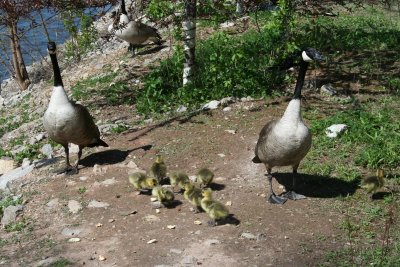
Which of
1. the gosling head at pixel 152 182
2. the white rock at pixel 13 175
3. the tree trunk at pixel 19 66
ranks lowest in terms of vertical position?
the tree trunk at pixel 19 66

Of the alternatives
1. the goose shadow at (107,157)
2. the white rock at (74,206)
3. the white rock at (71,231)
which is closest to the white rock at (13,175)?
the goose shadow at (107,157)

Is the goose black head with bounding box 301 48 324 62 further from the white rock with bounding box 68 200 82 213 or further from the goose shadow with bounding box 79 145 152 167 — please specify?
the white rock with bounding box 68 200 82 213

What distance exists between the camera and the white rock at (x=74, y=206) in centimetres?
791

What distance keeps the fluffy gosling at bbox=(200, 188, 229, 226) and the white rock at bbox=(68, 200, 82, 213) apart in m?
1.90

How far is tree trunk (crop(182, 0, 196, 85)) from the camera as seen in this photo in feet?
37.1

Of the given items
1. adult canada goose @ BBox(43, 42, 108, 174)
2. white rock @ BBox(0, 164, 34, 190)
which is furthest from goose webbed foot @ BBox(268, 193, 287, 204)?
white rock @ BBox(0, 164, 34, 190)

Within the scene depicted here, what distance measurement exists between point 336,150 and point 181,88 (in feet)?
12.7

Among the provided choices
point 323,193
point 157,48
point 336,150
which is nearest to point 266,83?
point 336,150

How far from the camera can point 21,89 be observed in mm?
17328

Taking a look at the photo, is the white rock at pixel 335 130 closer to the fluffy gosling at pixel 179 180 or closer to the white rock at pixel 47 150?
the fluffy gosling at pixel 179 180

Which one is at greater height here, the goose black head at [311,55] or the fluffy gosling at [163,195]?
the goose black head at [311,55]

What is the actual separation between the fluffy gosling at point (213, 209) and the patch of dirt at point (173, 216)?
13 cm

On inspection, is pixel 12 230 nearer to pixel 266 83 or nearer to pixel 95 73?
pixel 266 83

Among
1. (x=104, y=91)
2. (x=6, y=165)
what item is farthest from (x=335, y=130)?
(x=6, y=165)
